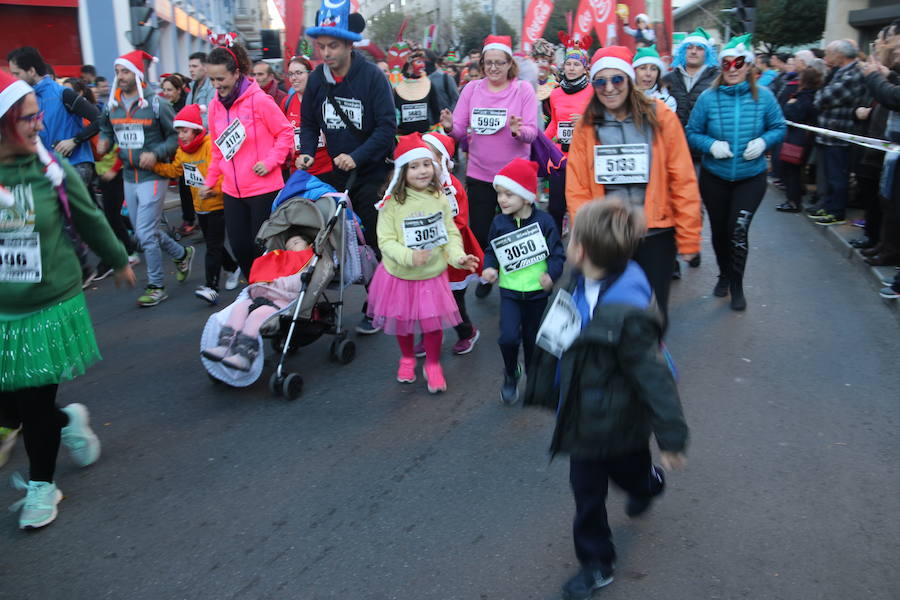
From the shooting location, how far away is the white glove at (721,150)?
6137 millimetres

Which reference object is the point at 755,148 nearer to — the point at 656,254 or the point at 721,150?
the point at 721,150

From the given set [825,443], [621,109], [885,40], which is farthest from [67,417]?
[885,40]

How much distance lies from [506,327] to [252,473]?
161cm

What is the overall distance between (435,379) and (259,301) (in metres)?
1.25

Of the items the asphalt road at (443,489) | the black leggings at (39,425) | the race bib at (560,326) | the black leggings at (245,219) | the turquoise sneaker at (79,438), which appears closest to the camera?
the race bib at (560,326)

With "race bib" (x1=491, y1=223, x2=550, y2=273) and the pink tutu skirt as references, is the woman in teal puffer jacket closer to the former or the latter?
"race bib" (x1=491, y1=223, x2=550, y2=273)

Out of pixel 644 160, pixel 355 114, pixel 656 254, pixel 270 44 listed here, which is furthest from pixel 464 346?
pixel 270 44

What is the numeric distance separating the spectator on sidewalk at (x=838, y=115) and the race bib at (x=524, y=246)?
6561mm

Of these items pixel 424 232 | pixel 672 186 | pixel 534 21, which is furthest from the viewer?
pixel 534 21

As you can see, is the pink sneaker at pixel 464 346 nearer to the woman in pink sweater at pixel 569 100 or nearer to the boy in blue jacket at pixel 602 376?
the woman in pink sweater at pixel 569 100

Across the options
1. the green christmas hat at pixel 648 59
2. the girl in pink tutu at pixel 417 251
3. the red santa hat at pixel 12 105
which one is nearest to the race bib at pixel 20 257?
the red santa hat at pixel 12 105

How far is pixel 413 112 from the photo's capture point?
28.9 ft

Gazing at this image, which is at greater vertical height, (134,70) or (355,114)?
(134,70)

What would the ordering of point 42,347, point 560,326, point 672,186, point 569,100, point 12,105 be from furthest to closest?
point 569,100, point 672,186, point 42,347, point 12,105, point 560,326
